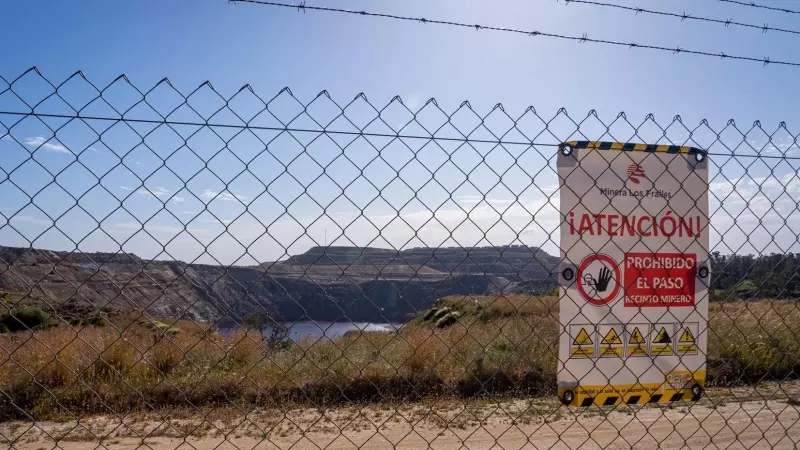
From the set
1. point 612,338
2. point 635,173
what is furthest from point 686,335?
point 635,173

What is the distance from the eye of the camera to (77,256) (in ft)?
9.46

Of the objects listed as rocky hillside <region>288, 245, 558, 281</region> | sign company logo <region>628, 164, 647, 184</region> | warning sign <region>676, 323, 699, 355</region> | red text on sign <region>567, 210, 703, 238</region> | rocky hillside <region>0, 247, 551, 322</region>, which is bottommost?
warning sign <region>676, 323, 699, 355</region>

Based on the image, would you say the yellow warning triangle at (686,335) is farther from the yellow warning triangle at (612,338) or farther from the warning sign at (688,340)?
the yellow warning triangle at (612,338)

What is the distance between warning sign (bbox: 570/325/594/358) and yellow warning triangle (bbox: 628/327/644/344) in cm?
25

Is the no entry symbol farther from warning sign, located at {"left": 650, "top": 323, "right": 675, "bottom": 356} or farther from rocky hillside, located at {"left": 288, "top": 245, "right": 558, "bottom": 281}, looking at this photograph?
warning sign, located at {"left": 650, "top": 323, "right": 675, "bottom": 356}

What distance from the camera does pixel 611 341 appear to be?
3.17 m

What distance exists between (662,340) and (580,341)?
497mm

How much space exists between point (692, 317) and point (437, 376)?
4801 millimetres

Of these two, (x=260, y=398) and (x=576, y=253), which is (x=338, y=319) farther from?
(x=260, y=398)

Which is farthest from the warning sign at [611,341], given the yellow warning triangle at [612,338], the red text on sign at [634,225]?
the red text on sign at [634,225]

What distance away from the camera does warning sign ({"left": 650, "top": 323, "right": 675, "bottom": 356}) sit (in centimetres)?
323

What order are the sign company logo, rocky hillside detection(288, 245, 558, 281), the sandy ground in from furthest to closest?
the sandy ground
the sign company logo
rocky hillside detection(288, 245, 558, 281)

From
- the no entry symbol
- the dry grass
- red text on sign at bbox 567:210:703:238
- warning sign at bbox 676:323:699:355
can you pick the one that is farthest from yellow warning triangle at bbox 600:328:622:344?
the dry grass

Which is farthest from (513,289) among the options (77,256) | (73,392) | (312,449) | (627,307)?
(73,392)
